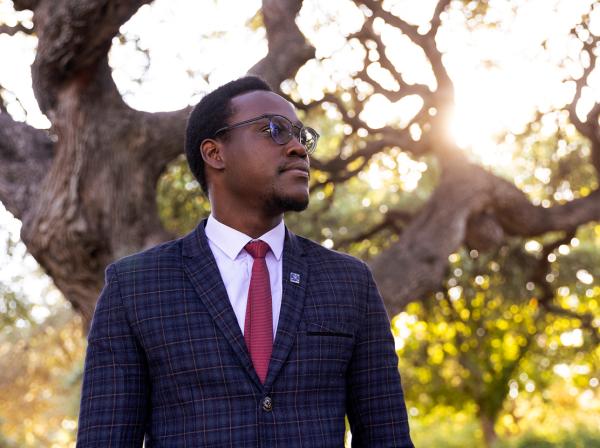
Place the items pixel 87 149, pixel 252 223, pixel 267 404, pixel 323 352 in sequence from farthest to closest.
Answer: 1. pixel 87 149
2. pixel 252 223
3. pixel 323 352
4. pixel 267 404

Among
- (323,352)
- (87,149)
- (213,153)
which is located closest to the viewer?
(323,352)

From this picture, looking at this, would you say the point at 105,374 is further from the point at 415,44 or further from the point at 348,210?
the point at 348,210

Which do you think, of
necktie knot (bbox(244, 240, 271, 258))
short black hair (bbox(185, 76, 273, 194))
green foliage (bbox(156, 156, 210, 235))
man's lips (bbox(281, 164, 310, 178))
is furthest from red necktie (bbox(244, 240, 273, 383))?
green foliage (bbox(156, 156, 210, 235))

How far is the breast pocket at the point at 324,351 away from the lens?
279cm

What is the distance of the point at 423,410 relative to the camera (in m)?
25.6

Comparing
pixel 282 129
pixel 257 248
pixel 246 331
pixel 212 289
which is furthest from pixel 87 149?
pixel 246 331

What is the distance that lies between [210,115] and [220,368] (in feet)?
3.29

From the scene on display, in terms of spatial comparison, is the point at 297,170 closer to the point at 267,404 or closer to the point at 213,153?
the point at 213,153

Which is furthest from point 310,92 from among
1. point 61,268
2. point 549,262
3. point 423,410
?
point 423,410

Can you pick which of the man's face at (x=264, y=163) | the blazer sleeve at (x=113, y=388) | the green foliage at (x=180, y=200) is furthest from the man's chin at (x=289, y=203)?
the green foliage at (x=180, y=200)

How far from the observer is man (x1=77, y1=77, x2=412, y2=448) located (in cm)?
273

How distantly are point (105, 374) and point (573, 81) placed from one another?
9325 mm

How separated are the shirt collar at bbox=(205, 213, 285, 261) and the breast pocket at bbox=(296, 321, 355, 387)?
0.33m

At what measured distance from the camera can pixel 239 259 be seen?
120 inches
